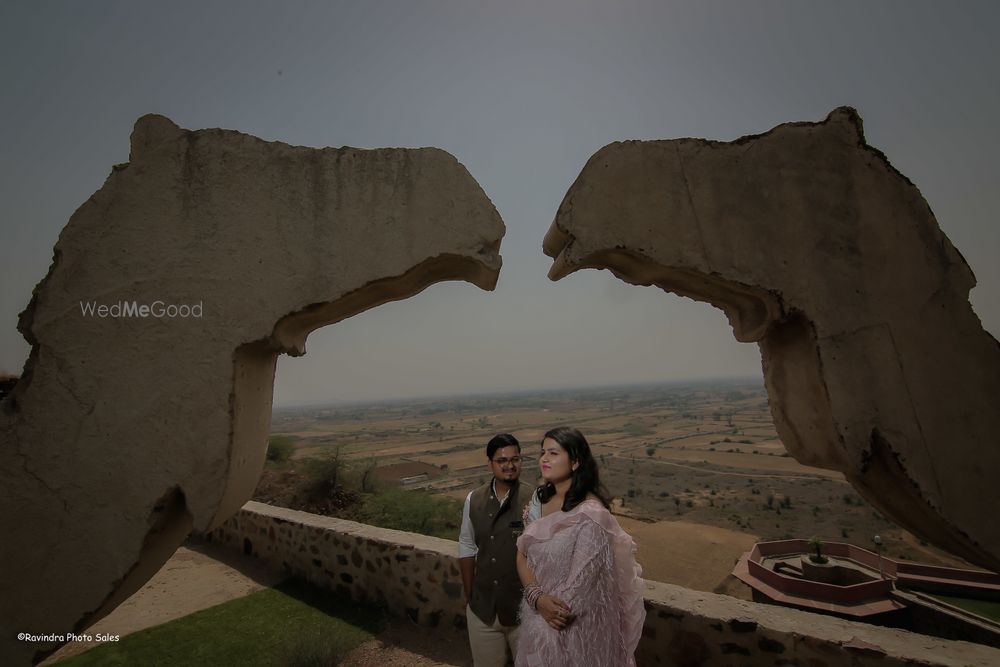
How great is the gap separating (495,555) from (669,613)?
1564mm

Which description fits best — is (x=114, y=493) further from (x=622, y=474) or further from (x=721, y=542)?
(x=622, y=474)

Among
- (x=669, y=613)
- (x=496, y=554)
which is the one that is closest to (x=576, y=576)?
(x=496, y=554)

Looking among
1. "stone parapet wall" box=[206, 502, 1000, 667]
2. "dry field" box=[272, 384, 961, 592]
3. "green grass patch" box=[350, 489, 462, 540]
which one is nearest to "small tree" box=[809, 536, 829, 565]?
"dry field" box=[272, 384, 961, 592]

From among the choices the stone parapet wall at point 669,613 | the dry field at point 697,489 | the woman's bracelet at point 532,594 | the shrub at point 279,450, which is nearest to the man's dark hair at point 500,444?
the woman's bracelet at point 532,594

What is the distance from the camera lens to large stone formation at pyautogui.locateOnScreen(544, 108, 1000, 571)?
2297 mm

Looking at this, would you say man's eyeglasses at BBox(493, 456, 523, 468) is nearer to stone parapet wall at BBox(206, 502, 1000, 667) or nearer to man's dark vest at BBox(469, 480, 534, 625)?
man's dark vest at BBox(469, 480, 534, 625)

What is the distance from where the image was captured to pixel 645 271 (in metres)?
2.69

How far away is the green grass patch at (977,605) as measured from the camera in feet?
29.4

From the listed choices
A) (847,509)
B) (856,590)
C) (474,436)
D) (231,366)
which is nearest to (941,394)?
(231,366)

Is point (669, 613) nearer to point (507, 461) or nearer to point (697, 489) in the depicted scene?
point (507, 461)

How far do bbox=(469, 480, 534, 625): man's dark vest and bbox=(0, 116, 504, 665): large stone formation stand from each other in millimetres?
1339

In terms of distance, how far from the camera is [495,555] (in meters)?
2.54

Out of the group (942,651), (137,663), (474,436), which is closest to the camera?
(942,651)

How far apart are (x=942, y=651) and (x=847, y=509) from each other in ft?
82.9
